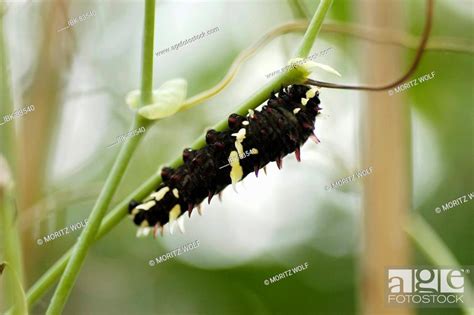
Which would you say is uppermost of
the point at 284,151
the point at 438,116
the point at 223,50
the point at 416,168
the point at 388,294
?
the point at 223,50

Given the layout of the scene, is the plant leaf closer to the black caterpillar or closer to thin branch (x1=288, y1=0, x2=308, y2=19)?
the black caterpillar

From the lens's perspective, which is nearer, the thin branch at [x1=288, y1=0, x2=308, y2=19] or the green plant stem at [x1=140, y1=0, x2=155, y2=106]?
the green plant stem at [x1=140, y1=0, x2=155, y2=106]

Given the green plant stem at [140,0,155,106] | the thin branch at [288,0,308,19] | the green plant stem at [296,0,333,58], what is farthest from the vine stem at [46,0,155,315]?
the thin branch at [288,0,308,19]

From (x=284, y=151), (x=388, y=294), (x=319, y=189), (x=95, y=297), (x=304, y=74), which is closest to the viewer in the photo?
(x=304, y=74)

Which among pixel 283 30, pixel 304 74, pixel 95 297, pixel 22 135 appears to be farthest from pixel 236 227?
pixel 304 74

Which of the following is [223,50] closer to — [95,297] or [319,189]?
[319,189]

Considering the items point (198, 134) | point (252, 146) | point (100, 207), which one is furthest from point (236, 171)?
point (198, 134)
